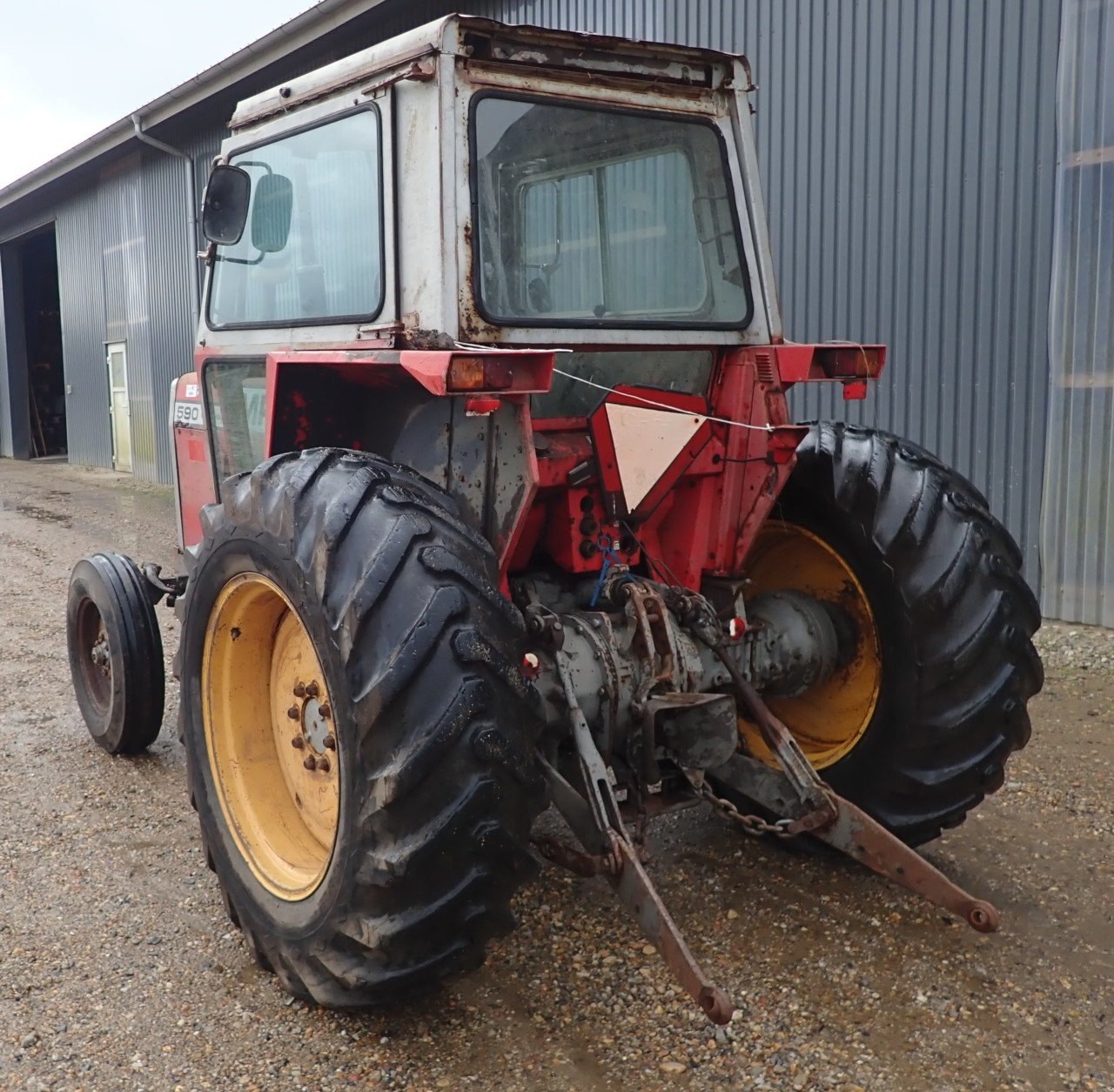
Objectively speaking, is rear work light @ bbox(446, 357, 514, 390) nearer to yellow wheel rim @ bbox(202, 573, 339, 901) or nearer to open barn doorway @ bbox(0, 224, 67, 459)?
yellow wheel rim @ bbox(202, 573, 339, 901)

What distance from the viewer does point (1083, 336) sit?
6.29 metres

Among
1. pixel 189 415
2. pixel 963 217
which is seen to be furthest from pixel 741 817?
pixel 963 217

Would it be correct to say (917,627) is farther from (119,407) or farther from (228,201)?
(119,407)

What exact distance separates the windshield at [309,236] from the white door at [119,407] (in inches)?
568

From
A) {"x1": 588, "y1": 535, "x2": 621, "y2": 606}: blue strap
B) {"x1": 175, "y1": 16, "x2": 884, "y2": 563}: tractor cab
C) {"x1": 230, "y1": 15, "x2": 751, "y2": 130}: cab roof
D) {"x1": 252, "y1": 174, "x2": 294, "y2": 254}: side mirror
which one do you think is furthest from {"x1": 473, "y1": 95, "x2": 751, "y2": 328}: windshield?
{"x1": 252, "y1": 174, "x2": 294, "y2": 254}: side mirror

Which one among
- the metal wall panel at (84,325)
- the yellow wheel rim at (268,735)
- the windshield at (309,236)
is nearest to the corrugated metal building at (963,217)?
the windshield at (309,236)

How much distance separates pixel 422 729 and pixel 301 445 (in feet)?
4.25

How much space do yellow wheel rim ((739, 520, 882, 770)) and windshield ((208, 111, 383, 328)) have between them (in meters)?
1.49

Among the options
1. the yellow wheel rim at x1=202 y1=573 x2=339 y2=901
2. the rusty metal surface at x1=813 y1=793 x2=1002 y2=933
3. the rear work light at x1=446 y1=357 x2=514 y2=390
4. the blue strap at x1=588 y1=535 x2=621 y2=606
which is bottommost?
the rusty metal surface at x1=813 y1=793 x2=1002 y2=933

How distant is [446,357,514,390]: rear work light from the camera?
2578mm

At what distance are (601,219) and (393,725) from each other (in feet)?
5.44

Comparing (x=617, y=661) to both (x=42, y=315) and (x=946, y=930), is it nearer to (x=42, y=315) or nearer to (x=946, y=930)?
(x=946, y=930)

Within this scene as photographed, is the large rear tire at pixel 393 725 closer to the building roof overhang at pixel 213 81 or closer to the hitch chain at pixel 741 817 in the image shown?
the hitch chain at pixel 741 817

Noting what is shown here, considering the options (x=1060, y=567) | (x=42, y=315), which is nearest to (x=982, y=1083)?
(x=1060, y=567)
